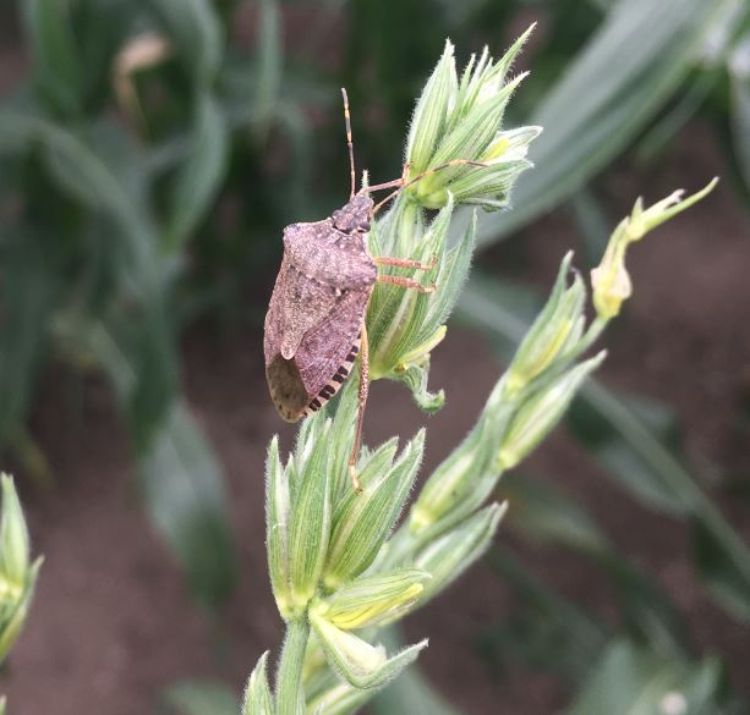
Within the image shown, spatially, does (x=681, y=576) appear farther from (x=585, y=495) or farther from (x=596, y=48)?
(x=596, y=48)

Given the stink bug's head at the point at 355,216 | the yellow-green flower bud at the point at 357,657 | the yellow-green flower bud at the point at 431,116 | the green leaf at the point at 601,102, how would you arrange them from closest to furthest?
the yellow-green flower bud at the point at 357,657 < the yellow-green flower bud at the point at 431,116 < the stink bug's head at the point at 355,216 < the green leaf at the point at 601,102

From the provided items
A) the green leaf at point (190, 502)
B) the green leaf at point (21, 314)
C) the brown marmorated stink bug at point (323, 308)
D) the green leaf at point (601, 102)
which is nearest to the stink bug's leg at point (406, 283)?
the brown marmorated stink bug at point (323, 308)

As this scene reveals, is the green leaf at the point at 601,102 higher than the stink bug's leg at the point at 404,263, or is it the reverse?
the green leaf at the point at 601,102

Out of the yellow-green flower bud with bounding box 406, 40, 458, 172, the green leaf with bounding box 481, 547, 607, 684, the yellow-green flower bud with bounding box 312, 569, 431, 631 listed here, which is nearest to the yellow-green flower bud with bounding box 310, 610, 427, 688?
the yellow-green flower bud with bounding box 312, 569, 431, 631

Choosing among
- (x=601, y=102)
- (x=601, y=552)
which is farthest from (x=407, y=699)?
(x=601, y=102)

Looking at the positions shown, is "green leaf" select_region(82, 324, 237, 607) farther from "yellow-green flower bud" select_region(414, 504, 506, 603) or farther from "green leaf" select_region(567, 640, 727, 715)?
"yellow-green flower bud" select_region(414, 504, 506, 603)

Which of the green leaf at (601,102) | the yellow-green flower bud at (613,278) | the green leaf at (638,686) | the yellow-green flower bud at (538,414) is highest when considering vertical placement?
the green leaf at (601,102)

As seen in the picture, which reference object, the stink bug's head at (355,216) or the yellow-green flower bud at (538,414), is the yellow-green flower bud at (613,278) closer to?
the yellow-green flower bud at (538,414)
